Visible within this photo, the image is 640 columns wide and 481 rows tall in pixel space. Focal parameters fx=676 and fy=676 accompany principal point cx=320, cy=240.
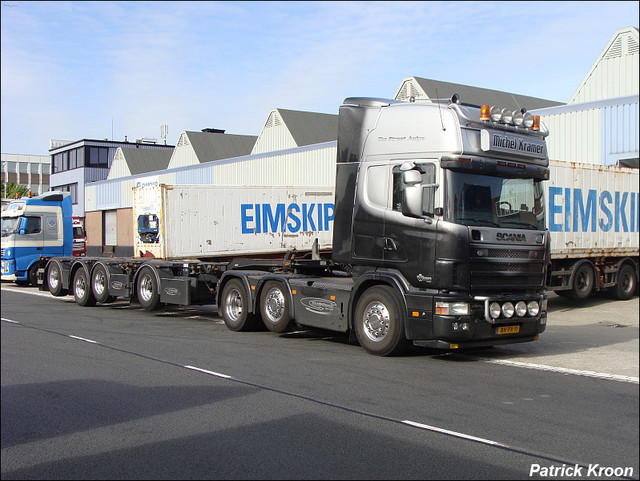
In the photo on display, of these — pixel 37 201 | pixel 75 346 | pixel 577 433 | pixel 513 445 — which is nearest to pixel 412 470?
pixel 513 445

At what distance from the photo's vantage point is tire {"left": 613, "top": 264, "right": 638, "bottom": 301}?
18.4 metres

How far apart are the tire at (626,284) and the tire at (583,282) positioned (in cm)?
123

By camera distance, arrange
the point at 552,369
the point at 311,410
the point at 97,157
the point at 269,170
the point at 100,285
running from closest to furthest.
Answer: the point at 311,410
the point at 552,369
the point at 100,285
the point at 269,170
the point at 97,157

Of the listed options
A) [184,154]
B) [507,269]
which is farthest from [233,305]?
[184,154]

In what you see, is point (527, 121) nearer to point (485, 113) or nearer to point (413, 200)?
point (485, 113)

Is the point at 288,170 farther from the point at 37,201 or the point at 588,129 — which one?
A: the point at 588,129

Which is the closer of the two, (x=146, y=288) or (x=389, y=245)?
(x=389, y=245)

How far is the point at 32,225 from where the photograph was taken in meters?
23.6

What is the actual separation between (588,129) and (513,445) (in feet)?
53.8

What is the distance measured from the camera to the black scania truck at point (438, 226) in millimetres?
9422

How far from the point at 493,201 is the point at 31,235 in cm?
1867

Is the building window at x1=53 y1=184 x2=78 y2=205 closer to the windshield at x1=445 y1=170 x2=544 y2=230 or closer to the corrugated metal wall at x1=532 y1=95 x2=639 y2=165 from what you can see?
the corrugated metal wall at x1=532 y1=95 x2=639 y2=165

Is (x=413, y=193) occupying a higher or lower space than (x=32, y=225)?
higher

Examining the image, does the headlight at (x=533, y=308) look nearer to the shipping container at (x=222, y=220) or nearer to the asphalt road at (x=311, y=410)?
the asphalt road at (x=311, y=410)
